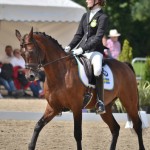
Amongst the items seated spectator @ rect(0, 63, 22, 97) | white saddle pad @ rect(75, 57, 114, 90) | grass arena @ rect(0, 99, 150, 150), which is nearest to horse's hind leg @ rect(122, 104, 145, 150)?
grass arena @ rect(0, 99, 150, 150)

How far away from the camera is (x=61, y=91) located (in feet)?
30.8

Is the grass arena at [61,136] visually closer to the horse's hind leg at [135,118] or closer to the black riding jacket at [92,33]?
the horse's hind leg at [135,118]

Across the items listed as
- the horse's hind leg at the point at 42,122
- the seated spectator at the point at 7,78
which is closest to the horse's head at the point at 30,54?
the horse's hind leg at the point at 42,122

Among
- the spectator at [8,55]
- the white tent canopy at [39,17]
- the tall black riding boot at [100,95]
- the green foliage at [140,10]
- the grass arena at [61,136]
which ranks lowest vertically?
the grass arena at [61,136]

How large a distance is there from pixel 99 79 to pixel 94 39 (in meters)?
0.61

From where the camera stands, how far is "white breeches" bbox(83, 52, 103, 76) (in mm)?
9781

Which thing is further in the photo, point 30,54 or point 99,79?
point 99,79

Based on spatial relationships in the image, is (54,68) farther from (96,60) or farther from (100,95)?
(100,95)

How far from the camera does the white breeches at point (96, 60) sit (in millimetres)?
9781

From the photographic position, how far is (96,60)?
984 centimetres

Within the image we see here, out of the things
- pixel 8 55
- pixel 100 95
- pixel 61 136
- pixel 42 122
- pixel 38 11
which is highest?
pixel 38 11

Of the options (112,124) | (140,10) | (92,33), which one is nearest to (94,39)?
(92,33)

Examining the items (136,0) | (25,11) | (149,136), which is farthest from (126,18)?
(149,136)

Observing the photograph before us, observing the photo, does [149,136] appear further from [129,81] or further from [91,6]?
[91,6]
